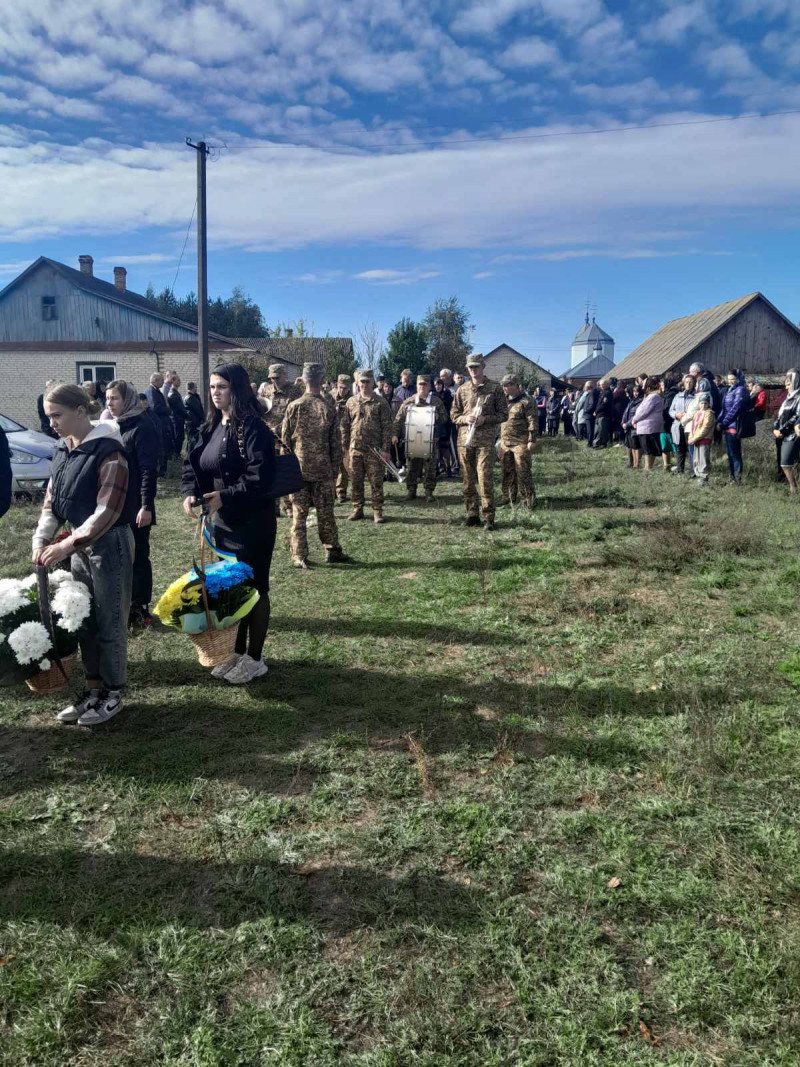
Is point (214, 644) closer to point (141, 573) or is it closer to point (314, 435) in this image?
point (141, 573)

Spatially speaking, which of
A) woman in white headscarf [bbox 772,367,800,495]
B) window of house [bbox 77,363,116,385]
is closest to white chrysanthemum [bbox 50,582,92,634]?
woman in white headscarf [bbox 772,367,800,495]

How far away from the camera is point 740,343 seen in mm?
36125

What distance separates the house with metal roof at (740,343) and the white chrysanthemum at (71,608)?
3436cm

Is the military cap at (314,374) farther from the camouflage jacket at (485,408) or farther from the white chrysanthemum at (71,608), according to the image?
the white chrysanthemum at (71,608)

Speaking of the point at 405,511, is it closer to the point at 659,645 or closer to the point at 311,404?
the point at 311,404

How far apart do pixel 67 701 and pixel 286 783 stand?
1817mm

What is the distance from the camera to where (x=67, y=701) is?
4.70 meters

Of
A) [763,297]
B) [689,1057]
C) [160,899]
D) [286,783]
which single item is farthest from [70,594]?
[763,297]

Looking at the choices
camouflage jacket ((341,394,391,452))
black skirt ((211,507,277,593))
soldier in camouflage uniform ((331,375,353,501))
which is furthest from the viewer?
soldier in camouflage uniform ((331,375,353,501))

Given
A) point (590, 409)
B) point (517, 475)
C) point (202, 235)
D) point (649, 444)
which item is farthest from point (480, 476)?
point (590, 409)

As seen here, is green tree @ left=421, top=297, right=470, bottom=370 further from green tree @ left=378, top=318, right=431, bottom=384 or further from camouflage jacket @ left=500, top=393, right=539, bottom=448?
camouflage jacket @ left=500, top=393, right=539, bottom=448

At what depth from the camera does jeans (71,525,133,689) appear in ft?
13.8

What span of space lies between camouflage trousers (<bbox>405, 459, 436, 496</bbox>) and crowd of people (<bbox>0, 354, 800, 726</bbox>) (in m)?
0.03

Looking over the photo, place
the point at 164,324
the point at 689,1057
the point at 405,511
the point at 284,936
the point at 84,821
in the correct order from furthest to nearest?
the point at 164,324, the point at 405,511, the point at 84,821, the point at 284,936, the point at 689,1057
